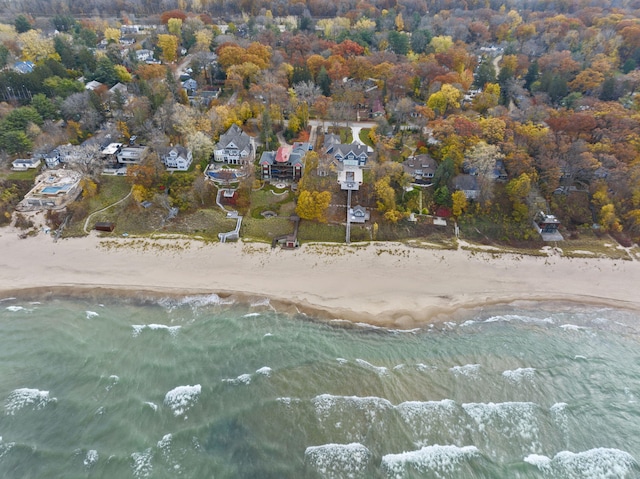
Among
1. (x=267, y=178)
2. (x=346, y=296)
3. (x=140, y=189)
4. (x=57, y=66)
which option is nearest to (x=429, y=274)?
(x=346, y=296)

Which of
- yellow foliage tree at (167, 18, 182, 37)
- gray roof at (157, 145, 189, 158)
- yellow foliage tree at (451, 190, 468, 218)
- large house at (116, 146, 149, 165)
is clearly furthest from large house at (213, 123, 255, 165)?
yellow foliage tree at (167, 18, 182, 37)

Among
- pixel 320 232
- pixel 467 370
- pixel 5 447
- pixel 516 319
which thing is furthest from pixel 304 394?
pixel 516 319

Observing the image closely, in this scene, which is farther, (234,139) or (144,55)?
(144,55)

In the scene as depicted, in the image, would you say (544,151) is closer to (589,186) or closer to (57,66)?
(589,186)

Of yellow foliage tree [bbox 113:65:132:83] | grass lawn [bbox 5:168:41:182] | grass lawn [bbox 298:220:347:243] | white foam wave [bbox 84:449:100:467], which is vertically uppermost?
yellow foliage tree [bbox 113:65:132:83]

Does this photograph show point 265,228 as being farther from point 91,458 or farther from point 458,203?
point 91,458

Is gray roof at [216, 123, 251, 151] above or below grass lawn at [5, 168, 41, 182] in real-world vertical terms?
above

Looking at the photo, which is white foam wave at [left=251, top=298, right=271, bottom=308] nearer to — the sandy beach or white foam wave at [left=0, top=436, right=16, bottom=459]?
the sandy beach
